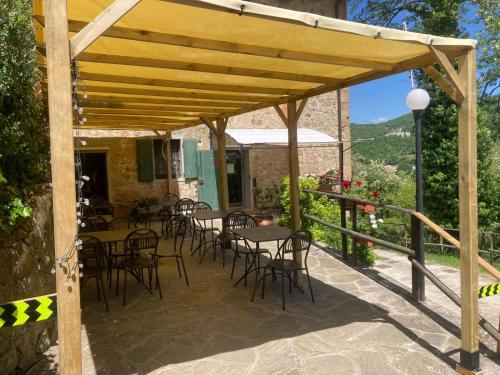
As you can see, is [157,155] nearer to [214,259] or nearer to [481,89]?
[214,259]

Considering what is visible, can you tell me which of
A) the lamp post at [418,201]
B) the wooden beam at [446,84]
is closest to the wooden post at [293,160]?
the lamp post at [418,201]

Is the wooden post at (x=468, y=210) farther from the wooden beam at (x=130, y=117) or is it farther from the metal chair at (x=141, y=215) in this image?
the metal chair at (x=141, y=215)

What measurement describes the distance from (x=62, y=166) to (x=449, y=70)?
9.32 ft

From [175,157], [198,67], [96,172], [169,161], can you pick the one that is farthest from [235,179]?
[198,67]

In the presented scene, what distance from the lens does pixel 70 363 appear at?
2238 mm

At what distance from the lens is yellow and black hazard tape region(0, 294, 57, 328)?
229cm

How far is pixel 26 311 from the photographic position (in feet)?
7.63

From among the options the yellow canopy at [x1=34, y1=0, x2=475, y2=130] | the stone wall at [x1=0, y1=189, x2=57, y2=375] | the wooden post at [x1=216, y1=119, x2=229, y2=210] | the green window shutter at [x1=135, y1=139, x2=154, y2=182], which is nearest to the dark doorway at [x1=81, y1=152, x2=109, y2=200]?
the green window shutter at [x1=135, y1=139, x2=154, y2=182]

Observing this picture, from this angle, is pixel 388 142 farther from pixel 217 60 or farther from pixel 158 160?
pixel 217 60

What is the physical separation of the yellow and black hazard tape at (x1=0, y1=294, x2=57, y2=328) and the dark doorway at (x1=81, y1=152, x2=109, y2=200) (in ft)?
29.8

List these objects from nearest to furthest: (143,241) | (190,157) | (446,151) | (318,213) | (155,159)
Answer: (143,241), (318,213), (155,159), (190,157), (446,151)

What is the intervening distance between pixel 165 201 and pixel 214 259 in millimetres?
3170

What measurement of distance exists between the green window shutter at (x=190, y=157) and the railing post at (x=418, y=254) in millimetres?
7772

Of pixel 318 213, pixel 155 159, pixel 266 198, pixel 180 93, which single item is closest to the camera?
pixel 180 93
